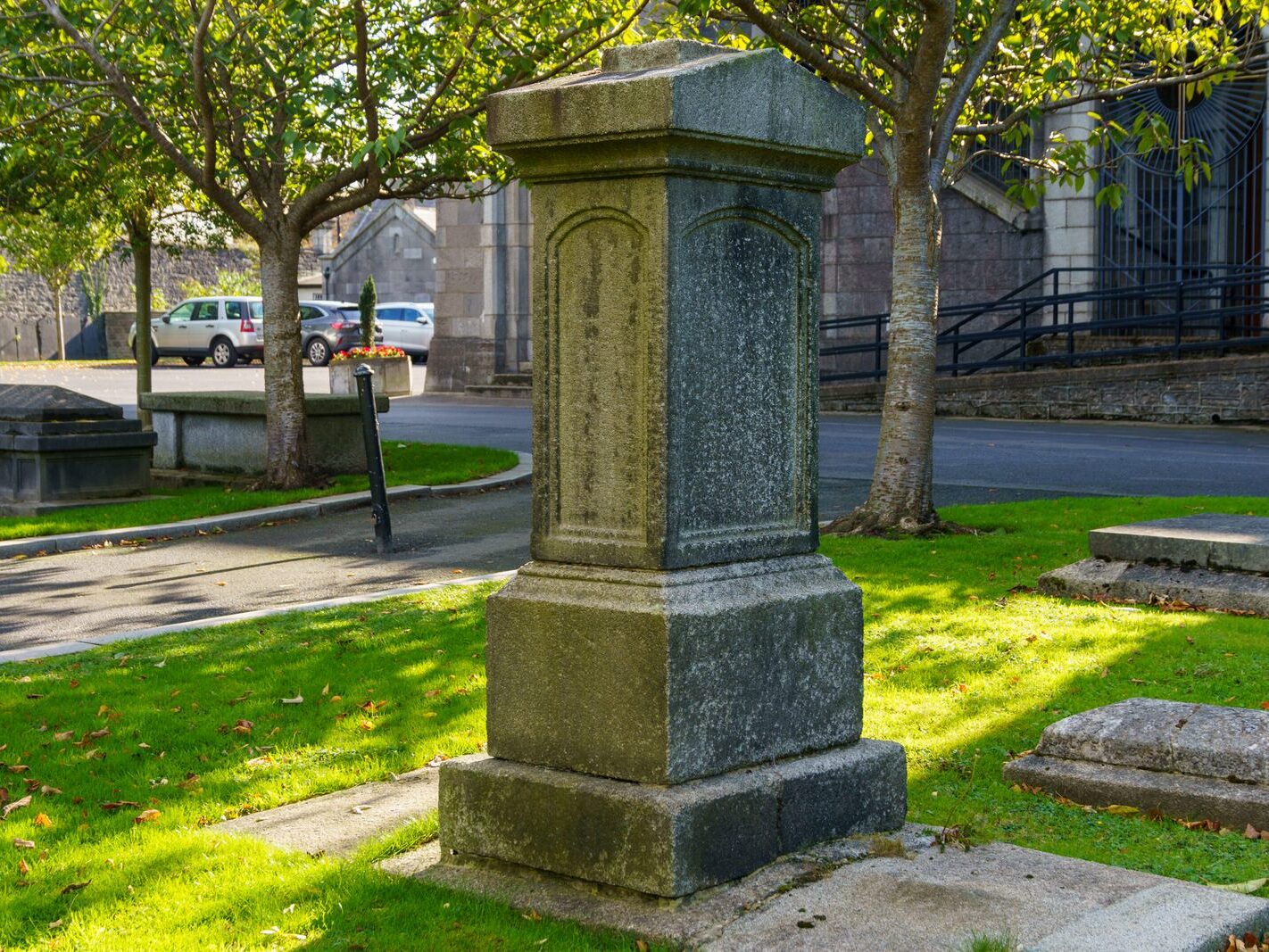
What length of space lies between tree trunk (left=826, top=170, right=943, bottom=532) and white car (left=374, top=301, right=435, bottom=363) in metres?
31.0

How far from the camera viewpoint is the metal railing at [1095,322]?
2158 centimetres

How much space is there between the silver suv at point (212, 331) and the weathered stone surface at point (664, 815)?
36.7 meters

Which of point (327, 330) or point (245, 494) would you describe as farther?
point (327, 330)

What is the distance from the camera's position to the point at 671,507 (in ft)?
13.8

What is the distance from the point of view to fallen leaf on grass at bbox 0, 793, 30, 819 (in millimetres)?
5293

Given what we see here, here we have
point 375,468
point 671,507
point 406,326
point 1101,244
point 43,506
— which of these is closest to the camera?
point 671,507

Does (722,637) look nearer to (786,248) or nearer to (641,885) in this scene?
(641,885)

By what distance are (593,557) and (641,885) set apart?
90 centimetres

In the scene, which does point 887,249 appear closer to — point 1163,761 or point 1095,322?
point 1095,322

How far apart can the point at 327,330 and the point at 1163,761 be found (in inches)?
1436

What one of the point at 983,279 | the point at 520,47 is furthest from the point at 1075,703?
the point at 983,279

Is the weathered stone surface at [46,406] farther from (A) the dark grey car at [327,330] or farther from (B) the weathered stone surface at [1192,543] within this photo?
(A) the dark grey car at [327,330]

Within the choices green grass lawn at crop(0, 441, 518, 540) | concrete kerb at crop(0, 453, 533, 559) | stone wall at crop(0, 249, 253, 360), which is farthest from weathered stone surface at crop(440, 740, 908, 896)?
stone wall at crop(0, 249, 253, 360)

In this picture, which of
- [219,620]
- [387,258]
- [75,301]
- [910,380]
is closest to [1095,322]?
[910,380]
